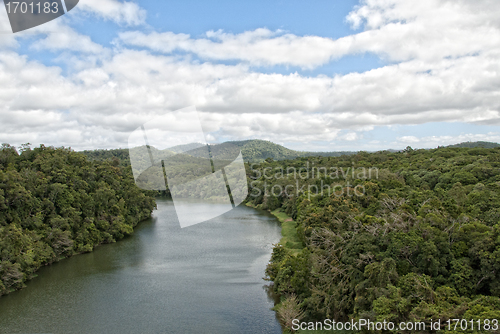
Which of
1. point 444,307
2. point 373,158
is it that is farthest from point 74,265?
point 373,158

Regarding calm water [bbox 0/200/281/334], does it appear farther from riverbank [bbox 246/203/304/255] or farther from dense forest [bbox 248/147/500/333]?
dense forest [bbox 248/147/500/333]

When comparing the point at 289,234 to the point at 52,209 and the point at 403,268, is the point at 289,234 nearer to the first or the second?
the point at 403,268

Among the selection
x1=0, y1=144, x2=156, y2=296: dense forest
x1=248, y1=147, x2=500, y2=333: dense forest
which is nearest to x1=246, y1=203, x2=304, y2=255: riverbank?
x1=248, y1=147, x2=500, y2=333: dense forest

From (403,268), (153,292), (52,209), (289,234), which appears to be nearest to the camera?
(403,268)

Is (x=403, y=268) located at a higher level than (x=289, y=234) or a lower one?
higher

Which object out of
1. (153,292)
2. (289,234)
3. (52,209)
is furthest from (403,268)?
(52,209)

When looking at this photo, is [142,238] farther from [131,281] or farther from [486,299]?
[486,299]

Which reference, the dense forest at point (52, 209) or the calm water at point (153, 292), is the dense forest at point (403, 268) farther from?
the dense forest at point (52, 209)
